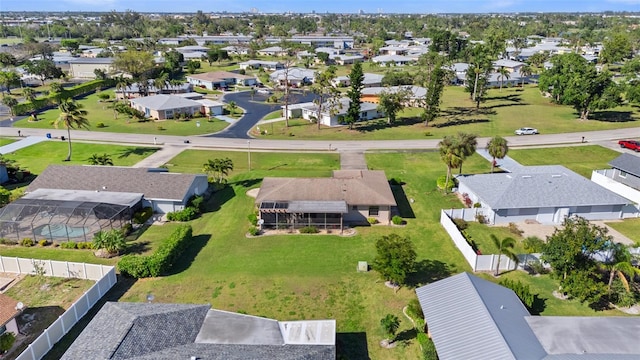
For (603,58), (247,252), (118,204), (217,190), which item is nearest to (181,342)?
(247,252)

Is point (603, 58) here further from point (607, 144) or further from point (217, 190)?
point (217, 190)

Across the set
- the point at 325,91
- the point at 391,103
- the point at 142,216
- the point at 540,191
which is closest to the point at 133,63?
the point at 325,91

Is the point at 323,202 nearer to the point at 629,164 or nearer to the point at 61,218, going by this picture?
the point at 61,218

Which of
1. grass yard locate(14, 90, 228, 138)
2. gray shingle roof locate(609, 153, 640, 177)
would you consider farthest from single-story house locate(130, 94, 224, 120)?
gray shingle roof locate(609, 153, 640, 177)

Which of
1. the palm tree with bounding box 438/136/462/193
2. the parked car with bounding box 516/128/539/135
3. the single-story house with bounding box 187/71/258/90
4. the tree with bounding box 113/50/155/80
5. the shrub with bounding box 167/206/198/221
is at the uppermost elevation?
the tree with bounding box 113/50/155/80

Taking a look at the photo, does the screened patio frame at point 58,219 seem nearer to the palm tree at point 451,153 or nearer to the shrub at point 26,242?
the shrub at point 26,242

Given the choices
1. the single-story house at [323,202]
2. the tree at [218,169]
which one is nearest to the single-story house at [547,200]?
the single-story house at [323,202]

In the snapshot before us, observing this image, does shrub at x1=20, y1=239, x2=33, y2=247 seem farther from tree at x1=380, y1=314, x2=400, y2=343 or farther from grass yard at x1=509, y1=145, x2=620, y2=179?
grass yard at x1=509, y1=145, x2=620, y2=179
